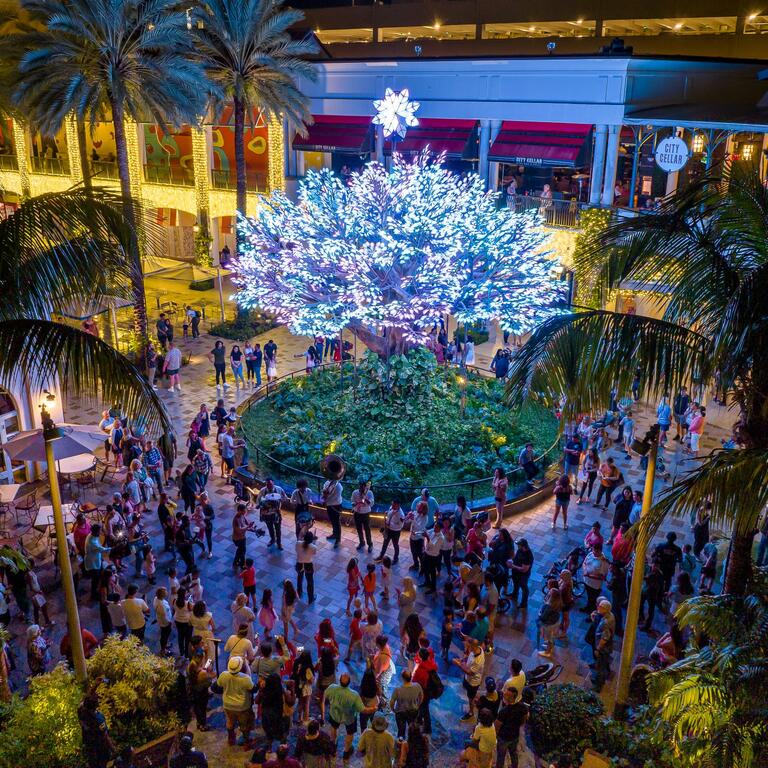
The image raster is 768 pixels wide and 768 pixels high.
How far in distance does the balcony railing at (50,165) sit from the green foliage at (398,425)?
85.4 feet

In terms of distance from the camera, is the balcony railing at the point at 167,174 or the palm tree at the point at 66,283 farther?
the balcony railing at the point at 167,174

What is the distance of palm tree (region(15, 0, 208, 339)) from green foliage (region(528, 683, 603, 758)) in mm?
15484

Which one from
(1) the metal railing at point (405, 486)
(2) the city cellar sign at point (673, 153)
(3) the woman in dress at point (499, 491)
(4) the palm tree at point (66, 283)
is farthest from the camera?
(2) the city cellar sign at point (673, 153)

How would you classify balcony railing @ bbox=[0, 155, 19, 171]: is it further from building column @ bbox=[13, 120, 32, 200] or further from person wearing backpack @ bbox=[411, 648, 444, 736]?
person wearing backpack @ bbox=[411, 648, 444, 736]

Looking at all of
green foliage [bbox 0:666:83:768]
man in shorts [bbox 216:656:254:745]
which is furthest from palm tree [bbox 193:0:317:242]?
green foliage [bbox 0:666:83:768]

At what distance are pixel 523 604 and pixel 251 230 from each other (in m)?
12.9

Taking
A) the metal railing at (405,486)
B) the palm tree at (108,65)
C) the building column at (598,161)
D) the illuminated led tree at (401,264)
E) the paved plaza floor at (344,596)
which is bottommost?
the paved plaza floor at (344,596)

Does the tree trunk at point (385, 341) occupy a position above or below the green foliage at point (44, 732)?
above

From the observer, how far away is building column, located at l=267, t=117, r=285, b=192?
33.0 m

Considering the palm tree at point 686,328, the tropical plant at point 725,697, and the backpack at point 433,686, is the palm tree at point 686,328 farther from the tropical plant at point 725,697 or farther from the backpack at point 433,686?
the backpack at point 433,686

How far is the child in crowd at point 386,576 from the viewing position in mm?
11352

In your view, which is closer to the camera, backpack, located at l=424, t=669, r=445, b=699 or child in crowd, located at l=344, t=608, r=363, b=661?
backpack, located at l=424, t=669, r=445, b=699

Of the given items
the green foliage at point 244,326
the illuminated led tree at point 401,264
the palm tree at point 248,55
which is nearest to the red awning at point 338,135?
the palm tree at point 248,55

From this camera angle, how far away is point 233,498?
624 inches
